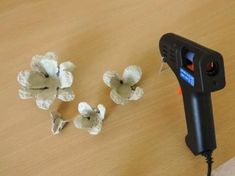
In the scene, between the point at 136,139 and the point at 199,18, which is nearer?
the point at 136,139

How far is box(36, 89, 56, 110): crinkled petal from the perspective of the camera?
1.61ft

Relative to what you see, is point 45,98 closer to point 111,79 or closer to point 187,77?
point 111,79

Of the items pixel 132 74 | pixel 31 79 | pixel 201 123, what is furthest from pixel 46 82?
pixel 201 123

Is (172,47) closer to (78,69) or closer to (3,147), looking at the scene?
(78,69)

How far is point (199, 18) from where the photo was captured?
60cm

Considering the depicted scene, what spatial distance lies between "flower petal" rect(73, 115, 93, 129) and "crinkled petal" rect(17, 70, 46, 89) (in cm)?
7

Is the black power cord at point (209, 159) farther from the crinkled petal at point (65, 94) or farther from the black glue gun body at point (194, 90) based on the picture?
the crinkled petal at point (65, 94)

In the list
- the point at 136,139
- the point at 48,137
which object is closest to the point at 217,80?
the point at 136,139

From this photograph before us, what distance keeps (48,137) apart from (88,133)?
0.19 feet

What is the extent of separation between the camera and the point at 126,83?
518 mm

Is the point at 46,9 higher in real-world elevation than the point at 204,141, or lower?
higher

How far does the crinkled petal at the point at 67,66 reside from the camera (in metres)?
0.50

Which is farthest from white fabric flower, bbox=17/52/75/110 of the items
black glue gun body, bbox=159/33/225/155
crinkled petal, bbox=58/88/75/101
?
black glue gun body, bbox=159/33/225/155

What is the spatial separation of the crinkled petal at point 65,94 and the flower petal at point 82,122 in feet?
0.11
